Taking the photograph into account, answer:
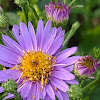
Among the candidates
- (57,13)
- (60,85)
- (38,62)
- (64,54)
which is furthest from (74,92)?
(57,13)

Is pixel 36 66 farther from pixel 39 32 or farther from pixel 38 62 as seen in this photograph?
pixel 39 32

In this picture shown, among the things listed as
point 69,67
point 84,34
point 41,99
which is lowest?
point 41,99

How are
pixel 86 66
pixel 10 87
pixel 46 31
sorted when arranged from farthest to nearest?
pixel 46 31
pixel 86 66
pixel 10 87

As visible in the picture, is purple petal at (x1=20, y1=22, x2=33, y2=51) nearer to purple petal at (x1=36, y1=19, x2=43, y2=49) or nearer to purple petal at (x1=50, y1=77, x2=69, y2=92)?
purple petal at (x1=36, y1=19, x2=43, y2=49)

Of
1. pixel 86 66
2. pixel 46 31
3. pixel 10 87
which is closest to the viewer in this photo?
pixel 10 87

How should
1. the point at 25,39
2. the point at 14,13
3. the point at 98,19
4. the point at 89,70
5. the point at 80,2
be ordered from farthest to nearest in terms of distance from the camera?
the point at 98,19
the point at 14,13
the point at 80,2
the point at 25,39
the point at 89,70

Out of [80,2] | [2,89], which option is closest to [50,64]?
[2,89]

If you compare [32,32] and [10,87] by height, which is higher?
[32,32]

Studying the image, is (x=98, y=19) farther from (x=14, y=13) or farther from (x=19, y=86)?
(x=19, y=86)

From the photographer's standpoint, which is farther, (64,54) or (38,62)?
(38,62)
